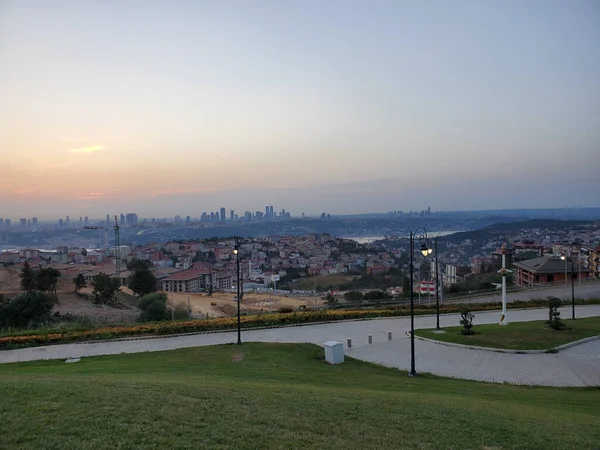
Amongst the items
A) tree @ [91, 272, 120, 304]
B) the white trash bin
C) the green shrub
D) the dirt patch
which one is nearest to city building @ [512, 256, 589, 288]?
the white trash bin

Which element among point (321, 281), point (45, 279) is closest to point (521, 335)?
point (321, 281)

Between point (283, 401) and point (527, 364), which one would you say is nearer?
point (283, 401)

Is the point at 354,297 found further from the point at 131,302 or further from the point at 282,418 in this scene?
the point at 282,418

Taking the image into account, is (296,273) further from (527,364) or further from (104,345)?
(527,364)

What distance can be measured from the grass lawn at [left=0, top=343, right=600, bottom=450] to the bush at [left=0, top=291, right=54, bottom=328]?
785 inches

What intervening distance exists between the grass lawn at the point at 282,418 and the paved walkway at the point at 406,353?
7.85 ft

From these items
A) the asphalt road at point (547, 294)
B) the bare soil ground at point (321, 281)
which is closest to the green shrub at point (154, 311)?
the bare soil ground at point (321, 281)

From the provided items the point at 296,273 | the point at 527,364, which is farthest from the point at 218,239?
the point at 527,364

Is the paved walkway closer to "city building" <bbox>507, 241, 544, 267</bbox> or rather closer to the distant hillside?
"city building" <bbox>507, 241, 544, 267</bbox>

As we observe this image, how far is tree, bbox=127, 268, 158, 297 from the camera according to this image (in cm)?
4025

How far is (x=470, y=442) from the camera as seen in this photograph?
19.4ft

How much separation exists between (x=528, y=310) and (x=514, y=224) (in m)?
61.5

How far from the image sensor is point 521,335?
55.3ft

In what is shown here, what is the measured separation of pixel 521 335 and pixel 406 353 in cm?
550
